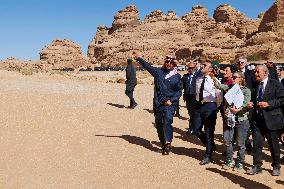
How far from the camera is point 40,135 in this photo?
30.6 ft

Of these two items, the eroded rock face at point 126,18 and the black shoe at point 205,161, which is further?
the eroded rock face at point 126,18

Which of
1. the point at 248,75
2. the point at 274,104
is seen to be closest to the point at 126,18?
the point at 248,75

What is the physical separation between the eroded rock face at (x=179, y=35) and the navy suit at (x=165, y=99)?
71.7 meters

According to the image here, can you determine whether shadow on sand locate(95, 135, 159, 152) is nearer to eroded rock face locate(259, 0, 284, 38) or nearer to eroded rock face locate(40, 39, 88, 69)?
eroded rock face locate(259, 0, 284, 38)

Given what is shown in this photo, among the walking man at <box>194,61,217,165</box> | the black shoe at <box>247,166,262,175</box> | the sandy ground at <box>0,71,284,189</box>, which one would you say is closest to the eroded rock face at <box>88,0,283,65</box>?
the sandy ground at <box>0,71,284,189</box>

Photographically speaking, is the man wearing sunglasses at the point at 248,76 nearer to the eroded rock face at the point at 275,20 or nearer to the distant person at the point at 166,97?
the distant person at the point at 166,97

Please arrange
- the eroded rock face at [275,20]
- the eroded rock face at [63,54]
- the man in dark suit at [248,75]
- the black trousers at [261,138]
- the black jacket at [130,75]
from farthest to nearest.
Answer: the eroded rock face at [63,54], the eroded rock face at [275,20], the black jacket at [130,75], the man in dark suit at [248,75], the black trousers at [261,138]

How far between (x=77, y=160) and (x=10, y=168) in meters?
1.15

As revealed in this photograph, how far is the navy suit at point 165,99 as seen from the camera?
8206mm

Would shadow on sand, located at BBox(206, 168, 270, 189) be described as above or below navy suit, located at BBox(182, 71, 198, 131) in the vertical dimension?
below

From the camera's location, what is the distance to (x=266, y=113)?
22.0 feet

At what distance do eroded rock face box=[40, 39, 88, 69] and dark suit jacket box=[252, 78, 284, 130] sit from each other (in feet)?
454

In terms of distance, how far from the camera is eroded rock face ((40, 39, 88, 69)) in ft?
483

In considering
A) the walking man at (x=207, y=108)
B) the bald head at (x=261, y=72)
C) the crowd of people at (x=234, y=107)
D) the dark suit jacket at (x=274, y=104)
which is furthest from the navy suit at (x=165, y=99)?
the bald head at (x=261, y=72)
